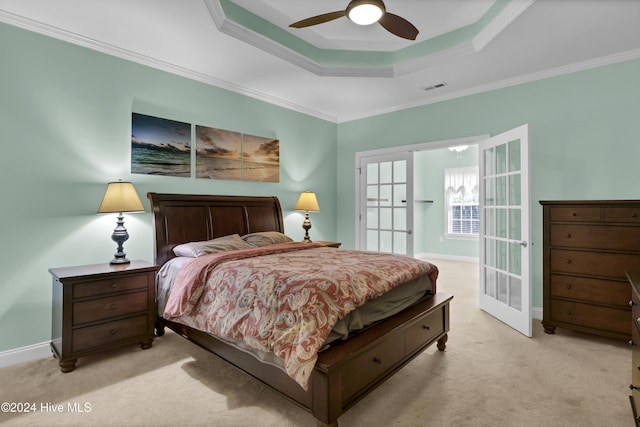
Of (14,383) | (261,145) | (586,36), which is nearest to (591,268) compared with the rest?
(586,36)

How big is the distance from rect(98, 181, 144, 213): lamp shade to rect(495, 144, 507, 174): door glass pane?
3604 millimetres

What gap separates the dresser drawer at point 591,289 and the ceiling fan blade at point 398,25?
2585 mm

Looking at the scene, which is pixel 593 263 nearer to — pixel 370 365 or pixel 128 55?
pixel 370 365

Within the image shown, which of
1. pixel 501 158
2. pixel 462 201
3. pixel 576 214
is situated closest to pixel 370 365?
pixel 576 214

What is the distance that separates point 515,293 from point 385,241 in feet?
6.43

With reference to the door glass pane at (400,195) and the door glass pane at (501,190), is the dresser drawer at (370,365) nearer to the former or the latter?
the door glass pane at (501,190)

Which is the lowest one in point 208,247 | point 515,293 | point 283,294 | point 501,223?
point 515,293

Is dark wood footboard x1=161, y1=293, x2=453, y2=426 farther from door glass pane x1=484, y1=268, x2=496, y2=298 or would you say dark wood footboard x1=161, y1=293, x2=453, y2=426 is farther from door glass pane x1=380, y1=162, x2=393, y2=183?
door glass pane x1=380, y1=162, x2=393, y2=183

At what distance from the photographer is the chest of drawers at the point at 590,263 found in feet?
9.24

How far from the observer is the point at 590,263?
2.98 metres

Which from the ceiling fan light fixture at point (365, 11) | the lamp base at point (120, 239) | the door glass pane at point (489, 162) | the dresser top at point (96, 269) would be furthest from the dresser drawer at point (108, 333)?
the door glass pane at point (489, 162)

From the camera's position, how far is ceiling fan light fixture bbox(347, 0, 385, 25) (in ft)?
6.83

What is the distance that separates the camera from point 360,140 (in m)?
Answer: 5.33

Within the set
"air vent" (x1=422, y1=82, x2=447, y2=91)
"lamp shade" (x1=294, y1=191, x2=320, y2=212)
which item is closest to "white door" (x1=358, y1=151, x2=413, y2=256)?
"air vent" (x1=422, y1=82, x2=447, y2=91)
